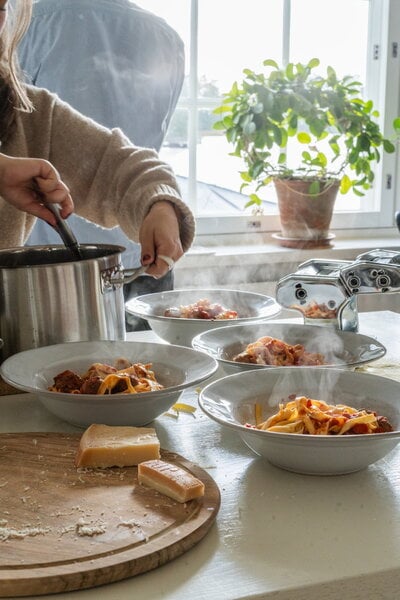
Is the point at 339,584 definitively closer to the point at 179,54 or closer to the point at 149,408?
the point at 149,408

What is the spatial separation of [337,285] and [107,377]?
51cm

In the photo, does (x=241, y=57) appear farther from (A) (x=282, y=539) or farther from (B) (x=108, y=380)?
(A) (x=282, y=539)

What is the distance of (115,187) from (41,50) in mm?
786

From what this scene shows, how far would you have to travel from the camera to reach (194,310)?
1614mm

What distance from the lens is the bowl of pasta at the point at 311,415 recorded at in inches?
34.9

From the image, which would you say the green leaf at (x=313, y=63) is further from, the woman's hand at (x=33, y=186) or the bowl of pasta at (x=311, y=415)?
the bowl of pasta at (x=311, y=415)

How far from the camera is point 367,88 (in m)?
3.40

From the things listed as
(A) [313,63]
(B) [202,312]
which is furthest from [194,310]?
(A) [313,63]

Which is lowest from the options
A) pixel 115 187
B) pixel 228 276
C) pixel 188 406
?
pixel 228 276

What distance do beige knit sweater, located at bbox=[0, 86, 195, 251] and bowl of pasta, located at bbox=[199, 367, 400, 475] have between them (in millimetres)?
721

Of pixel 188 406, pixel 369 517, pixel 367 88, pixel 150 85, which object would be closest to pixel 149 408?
pixel 188 406

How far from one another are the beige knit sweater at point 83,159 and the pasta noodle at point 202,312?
23cm

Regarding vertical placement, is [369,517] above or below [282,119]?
below

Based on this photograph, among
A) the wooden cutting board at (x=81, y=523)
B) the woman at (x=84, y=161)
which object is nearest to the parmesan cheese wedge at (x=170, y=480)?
the wooden cutting board at (x=81, y=523)
